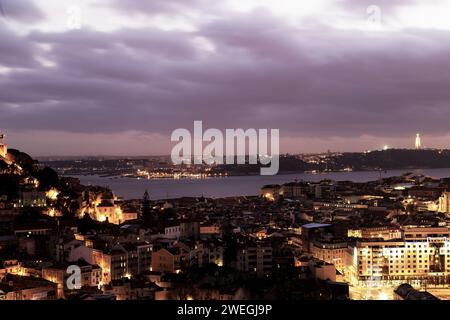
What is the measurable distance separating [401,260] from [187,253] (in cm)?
367

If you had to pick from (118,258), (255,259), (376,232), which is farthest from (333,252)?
(118,258)

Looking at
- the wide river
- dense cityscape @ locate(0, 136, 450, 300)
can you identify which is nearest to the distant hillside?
the wide river

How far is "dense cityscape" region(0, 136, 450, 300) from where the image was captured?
645cm

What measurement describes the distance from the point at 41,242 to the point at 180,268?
1881 millimetres

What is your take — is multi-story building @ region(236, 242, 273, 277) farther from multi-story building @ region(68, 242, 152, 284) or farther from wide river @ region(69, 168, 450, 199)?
wide river @ region(69, 168, 450, 199)

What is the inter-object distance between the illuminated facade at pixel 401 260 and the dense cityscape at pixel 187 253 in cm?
1

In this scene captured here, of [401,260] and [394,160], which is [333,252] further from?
[394,160]

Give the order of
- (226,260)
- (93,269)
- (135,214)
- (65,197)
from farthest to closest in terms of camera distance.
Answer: (135,214) < (65,197) < (226,260) < (93,269)

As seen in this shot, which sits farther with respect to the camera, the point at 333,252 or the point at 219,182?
the point at 219,182

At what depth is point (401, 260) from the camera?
980 centimetres
